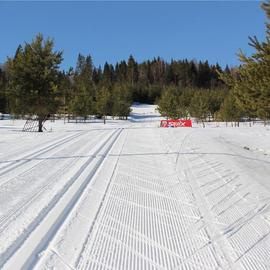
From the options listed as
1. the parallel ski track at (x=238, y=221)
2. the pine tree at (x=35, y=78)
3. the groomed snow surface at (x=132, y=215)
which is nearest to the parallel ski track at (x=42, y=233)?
the groomed snow surface at (x=132, y=215)

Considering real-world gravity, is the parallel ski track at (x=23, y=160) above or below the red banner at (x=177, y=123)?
above

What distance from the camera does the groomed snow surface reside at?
4.11m

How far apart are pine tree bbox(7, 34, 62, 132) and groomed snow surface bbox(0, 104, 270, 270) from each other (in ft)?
58.1

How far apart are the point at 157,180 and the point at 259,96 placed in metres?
7.71

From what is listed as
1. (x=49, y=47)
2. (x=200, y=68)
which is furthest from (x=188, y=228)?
(x=200, y=68)

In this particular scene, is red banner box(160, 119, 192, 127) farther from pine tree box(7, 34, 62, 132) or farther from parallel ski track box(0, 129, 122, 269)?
parallel ski track box(0, 129, 122, 269)

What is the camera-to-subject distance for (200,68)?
483 ft

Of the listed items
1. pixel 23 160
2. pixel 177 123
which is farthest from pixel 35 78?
pixel 177 123

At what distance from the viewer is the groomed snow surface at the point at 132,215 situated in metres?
4.11

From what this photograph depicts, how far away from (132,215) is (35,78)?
2345 cm

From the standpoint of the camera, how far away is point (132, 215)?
18.7ft

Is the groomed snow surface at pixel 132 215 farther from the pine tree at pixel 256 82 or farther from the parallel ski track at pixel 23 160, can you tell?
the pine tree at pixel 256 82

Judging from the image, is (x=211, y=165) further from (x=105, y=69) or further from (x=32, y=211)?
(x=105, y=69)

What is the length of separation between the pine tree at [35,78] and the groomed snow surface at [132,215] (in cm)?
1770
